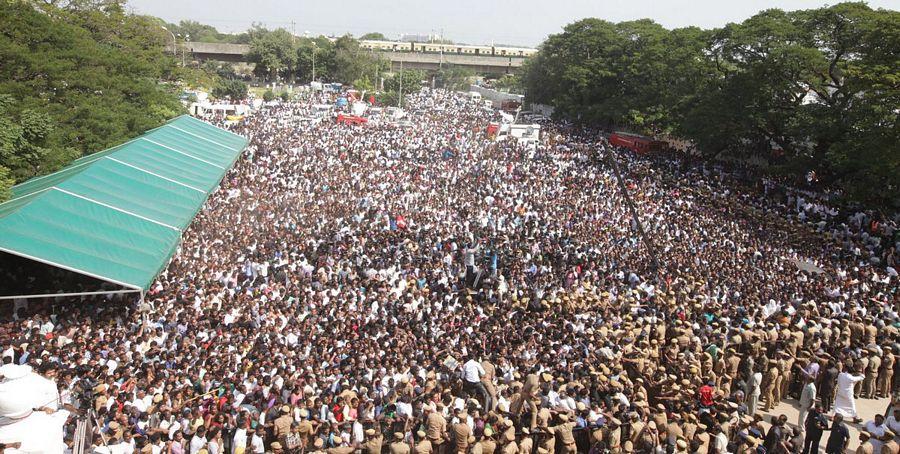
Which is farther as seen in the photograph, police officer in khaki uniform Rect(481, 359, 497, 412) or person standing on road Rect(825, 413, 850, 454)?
police officer in khaki uniform Rect(481, 359, 497, 412)

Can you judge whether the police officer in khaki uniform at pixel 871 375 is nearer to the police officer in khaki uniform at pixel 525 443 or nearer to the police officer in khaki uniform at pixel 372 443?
the police officer in khaki uniform at pixel 525 443

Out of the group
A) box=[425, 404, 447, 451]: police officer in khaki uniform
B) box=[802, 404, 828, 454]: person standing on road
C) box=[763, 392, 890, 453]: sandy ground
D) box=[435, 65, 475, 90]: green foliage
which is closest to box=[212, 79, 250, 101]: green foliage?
box=[435, 65, 475, 90]: green foliage

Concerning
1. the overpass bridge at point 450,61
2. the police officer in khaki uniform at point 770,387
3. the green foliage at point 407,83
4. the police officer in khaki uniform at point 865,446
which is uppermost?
the overpass bridge at point 450,61

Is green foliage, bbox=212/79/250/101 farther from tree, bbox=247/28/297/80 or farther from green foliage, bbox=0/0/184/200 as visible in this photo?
green foliage, bbox=0/0/184/200

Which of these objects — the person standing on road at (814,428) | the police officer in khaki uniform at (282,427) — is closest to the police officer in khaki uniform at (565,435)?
the police officer in khaki uniform at (282,427)

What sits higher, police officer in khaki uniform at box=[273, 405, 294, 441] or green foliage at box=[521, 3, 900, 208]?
green foliage at box=[521, 3, 900, 208]

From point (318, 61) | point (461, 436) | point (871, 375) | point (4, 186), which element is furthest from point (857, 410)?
point (318, 61)

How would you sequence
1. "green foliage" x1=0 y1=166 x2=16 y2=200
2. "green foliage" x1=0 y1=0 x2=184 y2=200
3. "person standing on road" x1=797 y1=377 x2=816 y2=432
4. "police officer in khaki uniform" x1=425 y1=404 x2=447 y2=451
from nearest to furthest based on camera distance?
"police officer in khaki uniform" x1=425 y1=404 x2=447 y2=451 < "person standing on road" x1=797 y1=377 x2=816 y2=432 < "green foliage" x1=0 y1=166 x2=16 y2=200 < "green foliage" x1=0 y1=0 x2=184 y2=200

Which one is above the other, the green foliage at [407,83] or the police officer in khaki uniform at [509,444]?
the green foliage at [407,83]

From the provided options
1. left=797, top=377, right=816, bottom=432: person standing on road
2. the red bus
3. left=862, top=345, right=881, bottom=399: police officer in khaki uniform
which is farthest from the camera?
the red bus
